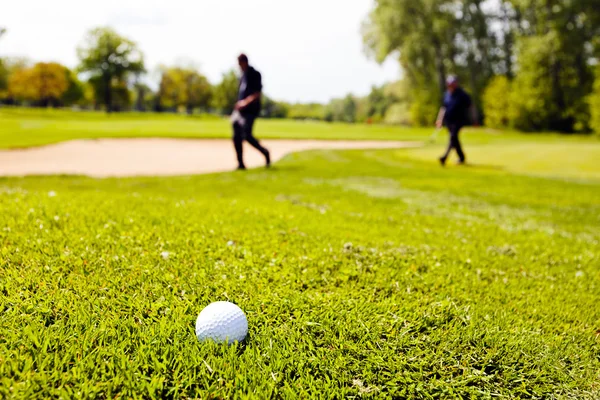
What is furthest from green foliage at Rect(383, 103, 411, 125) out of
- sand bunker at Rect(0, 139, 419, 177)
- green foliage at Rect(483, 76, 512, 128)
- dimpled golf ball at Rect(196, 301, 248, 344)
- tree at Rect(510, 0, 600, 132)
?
dimpled golf ball at Rect(196, 301, 248, 344)

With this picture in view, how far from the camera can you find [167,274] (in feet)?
13.0

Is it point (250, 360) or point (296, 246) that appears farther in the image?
point (296, 246)

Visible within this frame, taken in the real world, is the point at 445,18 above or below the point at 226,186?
above

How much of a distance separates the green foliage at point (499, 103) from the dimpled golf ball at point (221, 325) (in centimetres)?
5278

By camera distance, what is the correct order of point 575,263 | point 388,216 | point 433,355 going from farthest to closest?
point 388,216 → point 575,263 → point 433,355

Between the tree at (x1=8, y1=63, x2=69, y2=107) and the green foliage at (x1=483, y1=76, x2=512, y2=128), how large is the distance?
94775mm

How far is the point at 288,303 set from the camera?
12.0 ft

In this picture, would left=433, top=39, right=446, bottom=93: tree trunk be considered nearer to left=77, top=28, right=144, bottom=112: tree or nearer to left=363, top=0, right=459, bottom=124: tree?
left=363, top=0, right=459, bottom=124: tree

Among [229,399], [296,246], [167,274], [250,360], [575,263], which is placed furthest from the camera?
[575,263]

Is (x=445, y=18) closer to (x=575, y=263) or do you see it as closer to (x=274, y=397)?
(x=575, y=263)

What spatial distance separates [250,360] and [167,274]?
151 cm

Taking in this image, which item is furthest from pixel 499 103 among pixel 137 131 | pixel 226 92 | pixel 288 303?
pixel 226 92

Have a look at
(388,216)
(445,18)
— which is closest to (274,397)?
(388,216)

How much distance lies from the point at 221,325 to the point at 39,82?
113 meters
